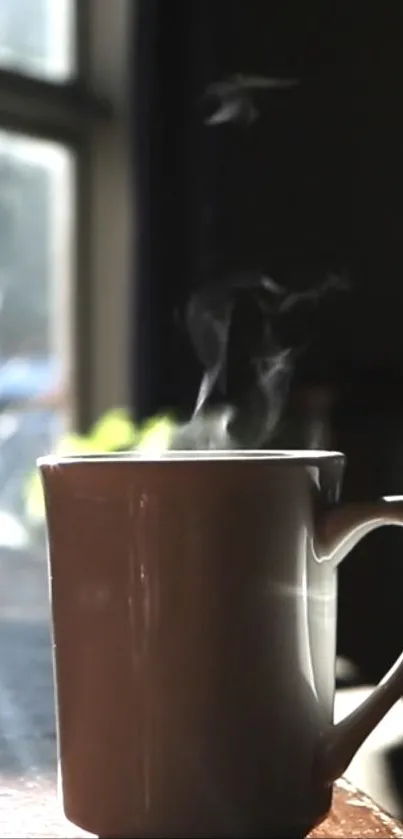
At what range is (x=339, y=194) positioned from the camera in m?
0.76

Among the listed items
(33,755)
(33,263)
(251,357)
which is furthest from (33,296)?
(33,755)

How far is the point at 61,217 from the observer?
2.01 metres

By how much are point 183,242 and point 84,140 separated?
0.36 metres

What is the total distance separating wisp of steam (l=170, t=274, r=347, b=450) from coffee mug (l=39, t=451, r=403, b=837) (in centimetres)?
35

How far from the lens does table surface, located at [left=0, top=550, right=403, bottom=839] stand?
408mm

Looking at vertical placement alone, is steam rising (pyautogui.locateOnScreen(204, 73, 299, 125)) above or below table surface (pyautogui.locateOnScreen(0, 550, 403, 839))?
above

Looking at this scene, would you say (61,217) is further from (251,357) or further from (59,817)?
(59,817)

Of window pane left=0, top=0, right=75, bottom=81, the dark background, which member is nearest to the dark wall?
the dark background

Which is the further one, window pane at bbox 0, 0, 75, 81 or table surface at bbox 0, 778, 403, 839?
window pane at bbox 0, 0, 75, 81

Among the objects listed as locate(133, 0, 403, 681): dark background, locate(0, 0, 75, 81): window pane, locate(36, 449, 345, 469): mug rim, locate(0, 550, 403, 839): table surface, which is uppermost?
locate(0, 0, 75, 81): window pane

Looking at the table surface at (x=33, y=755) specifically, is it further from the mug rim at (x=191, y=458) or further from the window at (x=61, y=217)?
the window at (x=61, y=217)

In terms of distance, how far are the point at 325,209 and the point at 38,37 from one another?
1.30 m

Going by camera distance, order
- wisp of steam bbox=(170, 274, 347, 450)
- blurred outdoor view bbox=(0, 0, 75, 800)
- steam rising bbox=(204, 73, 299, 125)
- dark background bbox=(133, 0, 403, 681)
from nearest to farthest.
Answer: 1. dark background bbox=(133, 0, 403, 681)
2. wisp of steam bbox=(170, 274, 347, 450)
3. steam rising bbox=(204, 73, 299, 125)
4. blurred outdoor view bbox=(0, 0, 75, 800)

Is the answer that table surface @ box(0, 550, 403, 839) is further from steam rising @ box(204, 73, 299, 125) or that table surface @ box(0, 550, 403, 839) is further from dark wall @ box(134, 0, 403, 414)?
steam rising @ box(204, 73, 299, 125)
